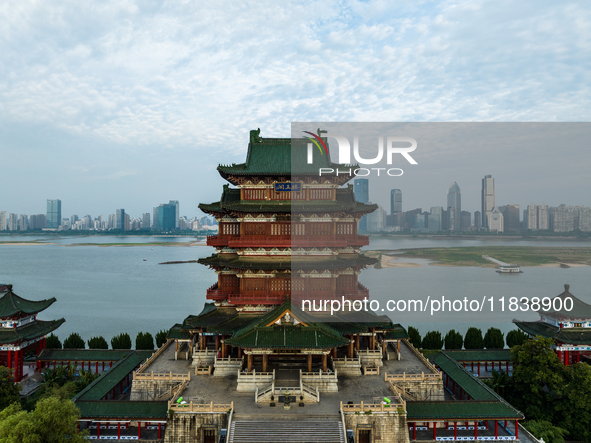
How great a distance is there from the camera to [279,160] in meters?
31.1

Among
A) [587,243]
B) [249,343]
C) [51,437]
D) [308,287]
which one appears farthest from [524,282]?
[51,437]

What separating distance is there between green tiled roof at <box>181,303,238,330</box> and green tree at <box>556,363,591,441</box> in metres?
23.9

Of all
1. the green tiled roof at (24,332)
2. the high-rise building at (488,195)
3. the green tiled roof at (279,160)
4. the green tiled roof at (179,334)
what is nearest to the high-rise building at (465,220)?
the high-rise building at (488,195)

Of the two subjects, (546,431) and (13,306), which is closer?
(546,431)

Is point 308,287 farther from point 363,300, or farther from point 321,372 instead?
point 321,372

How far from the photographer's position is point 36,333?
1236 inches

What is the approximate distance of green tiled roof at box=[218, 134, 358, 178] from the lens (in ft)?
96.1

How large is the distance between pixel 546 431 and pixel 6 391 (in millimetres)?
34556

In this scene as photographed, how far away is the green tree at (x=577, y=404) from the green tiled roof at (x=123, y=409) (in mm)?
25496

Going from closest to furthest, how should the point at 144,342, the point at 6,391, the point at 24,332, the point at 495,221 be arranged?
the point at 6,391, the point at 24,332, the point at 495,221, the point at 144,342

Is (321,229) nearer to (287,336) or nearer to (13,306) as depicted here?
(287,336)

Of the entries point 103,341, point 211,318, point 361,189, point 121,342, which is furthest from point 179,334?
point 361,189

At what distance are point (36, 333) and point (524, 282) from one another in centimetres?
6748

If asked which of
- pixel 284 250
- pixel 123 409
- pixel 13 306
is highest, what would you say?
pixel 284 250
